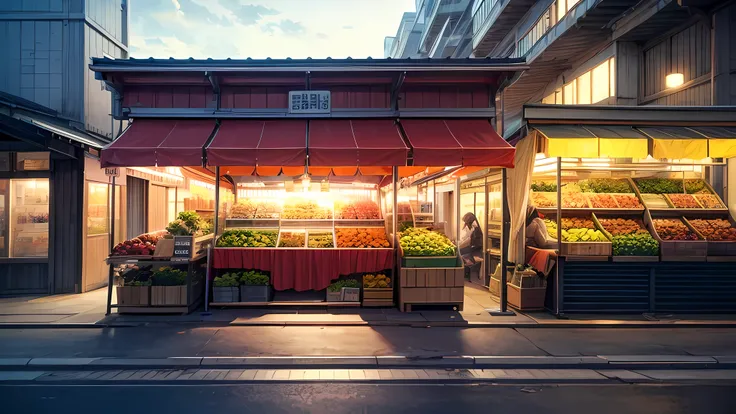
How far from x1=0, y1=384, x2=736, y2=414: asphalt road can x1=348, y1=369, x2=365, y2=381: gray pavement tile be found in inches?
10.5

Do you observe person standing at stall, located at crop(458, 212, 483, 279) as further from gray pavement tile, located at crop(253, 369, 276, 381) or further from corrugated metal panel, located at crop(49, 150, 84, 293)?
corrugated metal panel, located at crop(49, 150, 84, 293)

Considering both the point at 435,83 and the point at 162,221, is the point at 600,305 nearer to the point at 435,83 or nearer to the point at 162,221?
the point at 435,83

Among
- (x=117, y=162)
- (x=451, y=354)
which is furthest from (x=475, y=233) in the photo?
(x=117, y=162)

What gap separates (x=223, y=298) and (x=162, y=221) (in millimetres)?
7964

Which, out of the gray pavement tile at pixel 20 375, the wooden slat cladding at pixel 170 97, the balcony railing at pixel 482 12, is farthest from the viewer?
the balcony railing at pixel 482 12

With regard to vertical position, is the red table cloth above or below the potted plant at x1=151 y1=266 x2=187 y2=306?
above

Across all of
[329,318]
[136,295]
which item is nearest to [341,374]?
[329,318]

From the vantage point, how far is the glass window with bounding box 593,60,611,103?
15084 mm

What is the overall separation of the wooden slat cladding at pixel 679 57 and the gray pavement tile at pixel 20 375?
1572 cm

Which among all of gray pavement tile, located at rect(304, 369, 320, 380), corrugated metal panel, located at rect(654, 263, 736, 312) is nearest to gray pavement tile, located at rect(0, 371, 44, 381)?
gray pavement tile, located at rect(304, 369, 320, 380)

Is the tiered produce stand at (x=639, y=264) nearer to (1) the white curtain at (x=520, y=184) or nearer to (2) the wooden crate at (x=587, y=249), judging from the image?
(2) the wooden crate at (x=587, y=249)

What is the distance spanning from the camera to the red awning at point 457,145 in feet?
31.2

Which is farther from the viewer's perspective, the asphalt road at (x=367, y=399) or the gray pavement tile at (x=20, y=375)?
the gray pavement tile at (x=20, y=375)

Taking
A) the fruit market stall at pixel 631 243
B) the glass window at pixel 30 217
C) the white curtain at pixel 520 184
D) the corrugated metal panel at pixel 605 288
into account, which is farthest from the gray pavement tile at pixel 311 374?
the glass window at pixel 30 217
